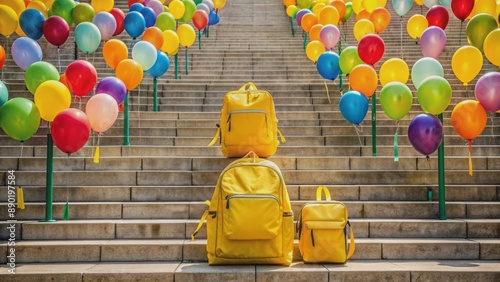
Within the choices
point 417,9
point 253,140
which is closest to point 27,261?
point 253,140

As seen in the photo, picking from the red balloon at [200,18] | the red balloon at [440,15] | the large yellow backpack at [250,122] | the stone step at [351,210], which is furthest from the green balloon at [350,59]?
the red balloon at [200,18]

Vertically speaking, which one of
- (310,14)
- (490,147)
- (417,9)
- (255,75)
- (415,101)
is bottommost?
(490,147)

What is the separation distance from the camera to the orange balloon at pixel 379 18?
358 inches

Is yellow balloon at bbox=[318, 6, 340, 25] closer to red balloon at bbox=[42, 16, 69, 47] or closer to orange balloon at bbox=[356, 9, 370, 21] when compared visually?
orange balloon at bbox=[356, 9, 370, 21]

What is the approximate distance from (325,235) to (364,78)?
2583 mm

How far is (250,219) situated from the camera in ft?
15.5

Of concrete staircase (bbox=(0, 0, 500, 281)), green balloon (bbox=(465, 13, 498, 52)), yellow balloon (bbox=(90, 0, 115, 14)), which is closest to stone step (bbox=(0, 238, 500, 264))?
concrete staircase (bbox=(0, 0, 500, 281))

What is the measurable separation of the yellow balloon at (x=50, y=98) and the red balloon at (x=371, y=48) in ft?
12.3

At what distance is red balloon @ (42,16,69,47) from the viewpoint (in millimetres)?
7602

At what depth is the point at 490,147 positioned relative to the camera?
701cm

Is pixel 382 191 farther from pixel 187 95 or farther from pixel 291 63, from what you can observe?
pixel 291 63

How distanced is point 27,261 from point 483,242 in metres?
4.29

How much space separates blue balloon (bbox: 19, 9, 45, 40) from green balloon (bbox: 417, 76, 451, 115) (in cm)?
531

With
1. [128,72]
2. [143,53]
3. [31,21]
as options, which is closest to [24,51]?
[31,21]
